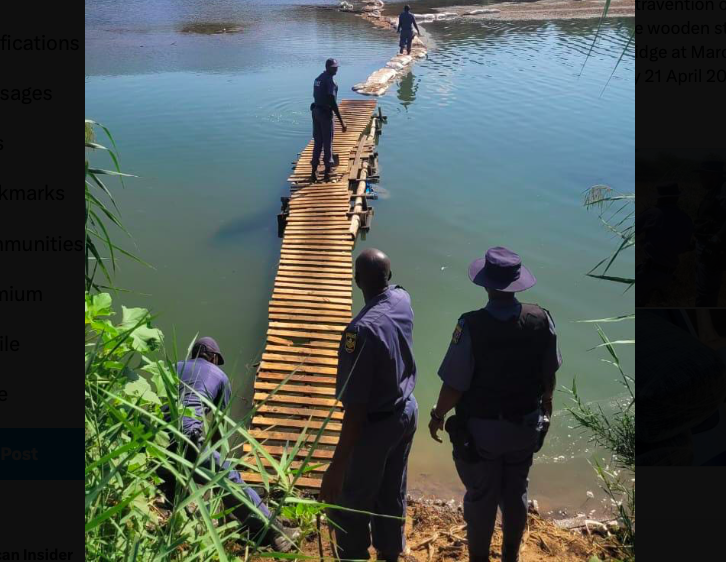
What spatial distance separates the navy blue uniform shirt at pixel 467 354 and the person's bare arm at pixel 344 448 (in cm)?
41

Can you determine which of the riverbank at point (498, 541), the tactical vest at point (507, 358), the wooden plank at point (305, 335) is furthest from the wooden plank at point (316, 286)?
the tactical vest at point (507, 358)

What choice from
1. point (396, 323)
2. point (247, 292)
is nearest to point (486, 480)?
point (396, 323)

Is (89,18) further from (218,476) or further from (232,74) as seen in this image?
(218,476)

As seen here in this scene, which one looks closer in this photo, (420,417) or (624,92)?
(420,417)

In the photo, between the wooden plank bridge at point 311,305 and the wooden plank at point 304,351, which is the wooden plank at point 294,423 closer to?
the wooden plank bridge at point 311,305

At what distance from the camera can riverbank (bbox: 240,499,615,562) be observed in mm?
3338

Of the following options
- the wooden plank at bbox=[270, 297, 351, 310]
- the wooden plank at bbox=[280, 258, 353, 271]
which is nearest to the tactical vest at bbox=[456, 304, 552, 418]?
the wooden plank at bbox=[270, 297, 351, 310]

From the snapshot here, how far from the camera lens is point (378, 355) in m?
2.68

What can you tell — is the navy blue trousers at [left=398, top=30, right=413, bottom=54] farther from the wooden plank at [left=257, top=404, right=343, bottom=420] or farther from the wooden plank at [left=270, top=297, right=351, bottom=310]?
the wooden plank at [left=257, top=404, right=343, bottom=420]
